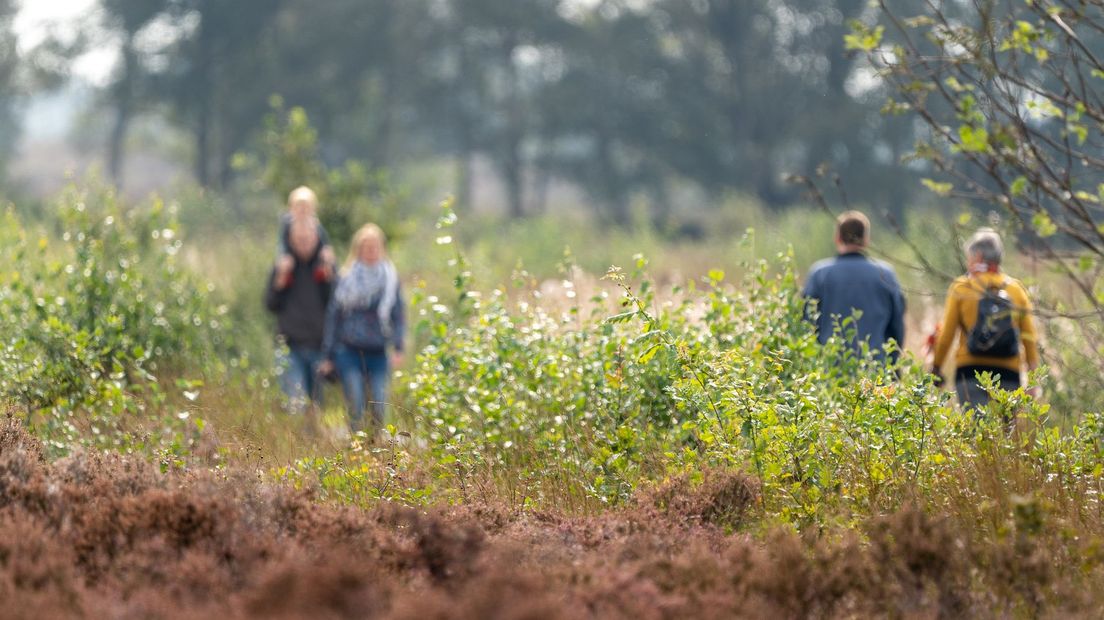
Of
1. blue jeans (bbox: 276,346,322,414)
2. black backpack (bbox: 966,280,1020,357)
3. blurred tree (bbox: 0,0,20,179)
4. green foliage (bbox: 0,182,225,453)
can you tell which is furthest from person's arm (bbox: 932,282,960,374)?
blurred tree (bbox: 0,0,20,179)

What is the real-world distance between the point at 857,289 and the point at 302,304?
171 inches

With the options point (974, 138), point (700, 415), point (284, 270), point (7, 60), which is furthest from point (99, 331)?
point (7, 60)

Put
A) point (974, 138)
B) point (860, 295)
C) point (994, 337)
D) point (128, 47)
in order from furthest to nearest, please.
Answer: point (128, 47), point (860, 295), point (994, 337), point (974, 138)

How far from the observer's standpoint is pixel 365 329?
9.29m

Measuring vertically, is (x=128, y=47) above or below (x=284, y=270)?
above

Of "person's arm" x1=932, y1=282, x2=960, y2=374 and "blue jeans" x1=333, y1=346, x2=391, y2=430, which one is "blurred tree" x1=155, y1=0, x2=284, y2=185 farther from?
"person's arm" x1=932, y1=282, x2=960, y2=374

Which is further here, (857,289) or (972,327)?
(857,289)

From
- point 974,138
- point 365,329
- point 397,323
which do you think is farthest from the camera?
point 397,323

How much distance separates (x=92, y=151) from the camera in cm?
7650

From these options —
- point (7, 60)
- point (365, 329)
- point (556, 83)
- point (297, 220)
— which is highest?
point (7, 60)

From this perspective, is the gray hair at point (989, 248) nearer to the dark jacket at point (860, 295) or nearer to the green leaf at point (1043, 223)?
the dark jacket at point (860, 295)

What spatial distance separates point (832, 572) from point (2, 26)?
162ft

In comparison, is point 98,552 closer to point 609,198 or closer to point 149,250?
point 149,250

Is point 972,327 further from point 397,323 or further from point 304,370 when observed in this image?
point 304,370
